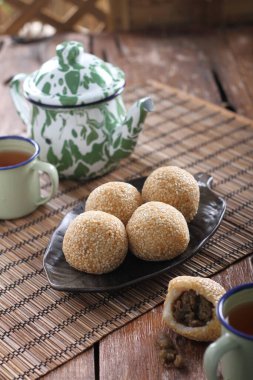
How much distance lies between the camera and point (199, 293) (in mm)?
764

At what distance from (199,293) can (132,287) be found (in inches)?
6.2

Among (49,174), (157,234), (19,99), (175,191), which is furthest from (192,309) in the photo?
(19,99)

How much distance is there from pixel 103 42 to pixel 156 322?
128cm

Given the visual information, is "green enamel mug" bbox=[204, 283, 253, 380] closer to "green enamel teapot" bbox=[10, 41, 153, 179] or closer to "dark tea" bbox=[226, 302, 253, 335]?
"dark tea" bbox=[226, 302, 253, 335]

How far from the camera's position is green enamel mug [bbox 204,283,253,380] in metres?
0.63

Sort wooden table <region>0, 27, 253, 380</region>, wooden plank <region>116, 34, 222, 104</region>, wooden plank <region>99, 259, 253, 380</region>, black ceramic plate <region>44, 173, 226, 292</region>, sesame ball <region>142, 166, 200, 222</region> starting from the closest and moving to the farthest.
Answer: wooden plank <region>99, 259, 253, 380</region>
black ceramic plate <region>44, 173, 226, 292</region>
sesame ball <region>142, 166, 200, 222</region>
wooden table <region>0, 27, 253, 380</region>
wooden plank <region>116, 34, 222, 104</region>

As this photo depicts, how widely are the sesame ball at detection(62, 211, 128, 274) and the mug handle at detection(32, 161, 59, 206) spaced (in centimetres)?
21

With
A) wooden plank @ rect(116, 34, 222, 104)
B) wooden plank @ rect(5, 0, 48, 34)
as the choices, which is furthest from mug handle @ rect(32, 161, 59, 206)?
wooden plank @ rect(5, 0, 48, 34)

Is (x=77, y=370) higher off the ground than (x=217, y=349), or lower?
lower

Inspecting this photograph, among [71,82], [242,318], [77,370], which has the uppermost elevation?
[71,82]

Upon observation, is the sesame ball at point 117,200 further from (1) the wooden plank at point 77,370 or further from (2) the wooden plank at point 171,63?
(2) the wooden plank at point 171,63

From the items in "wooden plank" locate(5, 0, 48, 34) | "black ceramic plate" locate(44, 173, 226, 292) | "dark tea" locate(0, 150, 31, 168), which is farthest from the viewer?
"wooden plank" locate(5, 0, 48, 34)

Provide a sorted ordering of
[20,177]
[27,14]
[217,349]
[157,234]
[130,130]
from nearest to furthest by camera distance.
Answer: [217,349] < [157,234] < [20,177] < [130,130] < [27,14]

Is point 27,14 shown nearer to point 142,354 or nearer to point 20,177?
point 20,177
